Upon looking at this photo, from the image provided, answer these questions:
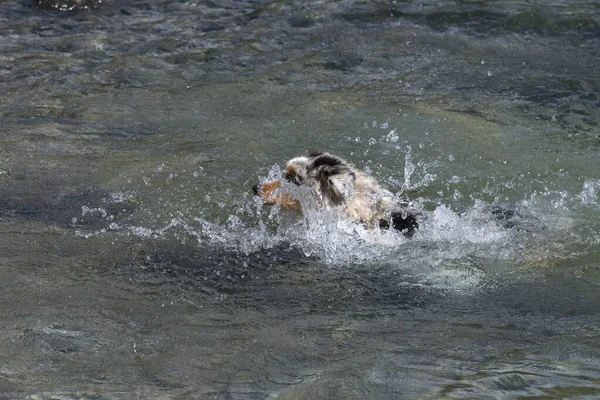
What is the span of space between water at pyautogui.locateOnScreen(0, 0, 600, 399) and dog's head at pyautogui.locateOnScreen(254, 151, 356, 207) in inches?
6.0

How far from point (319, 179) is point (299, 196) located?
22cm

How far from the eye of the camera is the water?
549 cm

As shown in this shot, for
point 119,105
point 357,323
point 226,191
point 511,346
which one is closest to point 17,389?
point 357,323

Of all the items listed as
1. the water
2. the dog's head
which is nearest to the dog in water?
the dog's head

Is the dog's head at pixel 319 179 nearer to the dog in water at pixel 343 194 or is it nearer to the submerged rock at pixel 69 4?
the dog in water at pixel 343 194

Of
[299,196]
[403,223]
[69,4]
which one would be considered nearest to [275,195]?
[299,196]

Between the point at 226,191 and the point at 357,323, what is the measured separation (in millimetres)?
2695

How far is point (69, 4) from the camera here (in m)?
13.7

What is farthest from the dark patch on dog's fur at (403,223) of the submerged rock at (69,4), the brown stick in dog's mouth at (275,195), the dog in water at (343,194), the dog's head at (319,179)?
the submerged rock at (69,4)

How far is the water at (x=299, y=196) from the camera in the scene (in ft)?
18.0

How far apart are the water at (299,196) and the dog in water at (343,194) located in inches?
4.9

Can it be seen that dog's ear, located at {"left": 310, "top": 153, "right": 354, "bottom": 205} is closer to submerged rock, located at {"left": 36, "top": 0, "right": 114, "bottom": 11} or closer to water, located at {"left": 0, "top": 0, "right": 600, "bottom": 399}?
water, located at {"left": 0, "top": 0, "right": 600, "bottom": 399}

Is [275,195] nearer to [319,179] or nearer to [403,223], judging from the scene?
[319,179]

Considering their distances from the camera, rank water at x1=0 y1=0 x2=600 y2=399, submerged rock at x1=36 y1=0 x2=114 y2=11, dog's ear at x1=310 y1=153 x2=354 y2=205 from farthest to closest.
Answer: submerged rock at x1=36 y1=0 x2=114 y2=11 → dog's ear at x1=310 y1=153 x2=354 y2=205 → water at x1=0 y1=0 x2=600 y2=399
